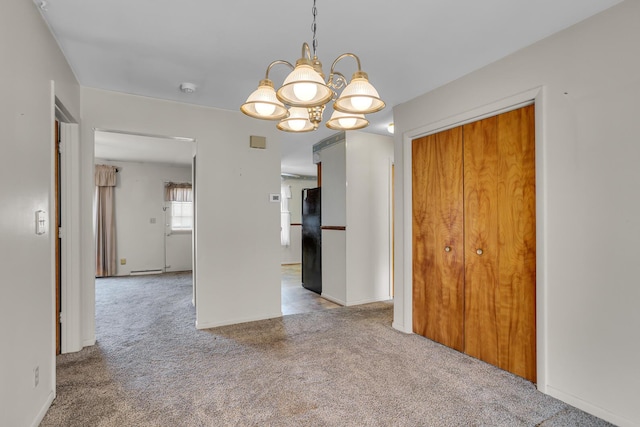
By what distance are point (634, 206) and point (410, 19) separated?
64.1 inches

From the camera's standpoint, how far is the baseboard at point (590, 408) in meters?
1.80

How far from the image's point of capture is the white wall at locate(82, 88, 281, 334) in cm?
338

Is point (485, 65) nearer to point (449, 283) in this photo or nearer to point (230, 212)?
point (449, 283)

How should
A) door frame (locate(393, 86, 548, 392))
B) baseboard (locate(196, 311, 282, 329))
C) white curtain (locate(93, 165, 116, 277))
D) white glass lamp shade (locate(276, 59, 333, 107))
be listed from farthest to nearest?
white curtain (locate(93, 165, 116, 277))
baseboard (locate(196, 311, 282, 329))
door frame (locate(393, 86, 548, 392))
white glass lamp shade (locate(276, 59, 333, 107))

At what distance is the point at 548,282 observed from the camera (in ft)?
7.09

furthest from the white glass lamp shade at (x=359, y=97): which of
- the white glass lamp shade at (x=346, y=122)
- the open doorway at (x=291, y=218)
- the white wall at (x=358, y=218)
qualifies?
the open doorway at (x=291, y=218)

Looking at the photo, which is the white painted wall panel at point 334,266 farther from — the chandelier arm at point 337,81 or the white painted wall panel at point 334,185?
the chandelier arm at point 337,81

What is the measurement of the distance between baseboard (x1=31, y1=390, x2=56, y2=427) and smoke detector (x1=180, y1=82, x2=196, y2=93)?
246cm

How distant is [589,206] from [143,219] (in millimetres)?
7315

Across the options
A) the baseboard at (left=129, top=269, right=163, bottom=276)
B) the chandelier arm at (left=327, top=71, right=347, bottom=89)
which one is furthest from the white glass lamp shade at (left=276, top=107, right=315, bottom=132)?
the baseboard at (left=129, top=269, right=163, bottom=276)

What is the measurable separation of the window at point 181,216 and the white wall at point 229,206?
4190 mm

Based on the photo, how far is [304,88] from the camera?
1447 millimetres

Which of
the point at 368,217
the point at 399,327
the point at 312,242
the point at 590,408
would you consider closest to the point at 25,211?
the point at 399,327

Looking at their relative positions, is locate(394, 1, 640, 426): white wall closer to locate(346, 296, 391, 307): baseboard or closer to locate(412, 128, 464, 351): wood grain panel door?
locate(412, 128, 464, 351): wood grain panel door
